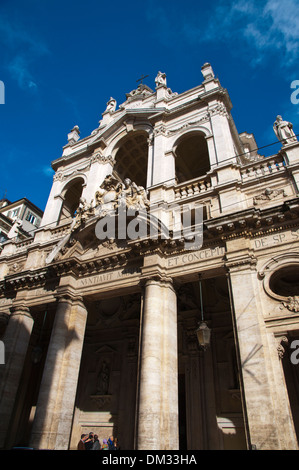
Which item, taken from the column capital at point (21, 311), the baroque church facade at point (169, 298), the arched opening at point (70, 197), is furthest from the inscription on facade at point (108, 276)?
the arched opening at point (70, 197)

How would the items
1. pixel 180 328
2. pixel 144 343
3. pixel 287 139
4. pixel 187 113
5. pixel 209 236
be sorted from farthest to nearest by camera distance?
1. pixel 187 113
2. pixel 180 328
3. pixel 287 139
4. pixel 209 236
5. pixel 144 343

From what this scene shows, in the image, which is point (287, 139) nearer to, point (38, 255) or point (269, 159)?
point (269, 159)

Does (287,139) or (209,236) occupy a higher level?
(287,139)

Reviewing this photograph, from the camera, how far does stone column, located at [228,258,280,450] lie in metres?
7.78

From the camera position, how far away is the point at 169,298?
11398mm

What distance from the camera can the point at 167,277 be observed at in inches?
458

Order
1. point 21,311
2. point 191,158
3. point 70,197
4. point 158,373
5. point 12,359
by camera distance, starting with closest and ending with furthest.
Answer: point 158,373 → point 12,359 → point 21,311 → point 191,158 → point 70,197

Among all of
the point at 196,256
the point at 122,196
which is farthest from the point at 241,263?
the point at 122,196

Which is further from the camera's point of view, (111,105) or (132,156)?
(111,105)

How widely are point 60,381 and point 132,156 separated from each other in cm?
1395

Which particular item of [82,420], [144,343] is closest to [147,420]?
[144,343]

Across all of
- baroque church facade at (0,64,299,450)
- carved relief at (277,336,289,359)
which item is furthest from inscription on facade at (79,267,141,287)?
carved relief at (277,336,289,359)

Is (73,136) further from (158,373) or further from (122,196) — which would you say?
(158,373)
